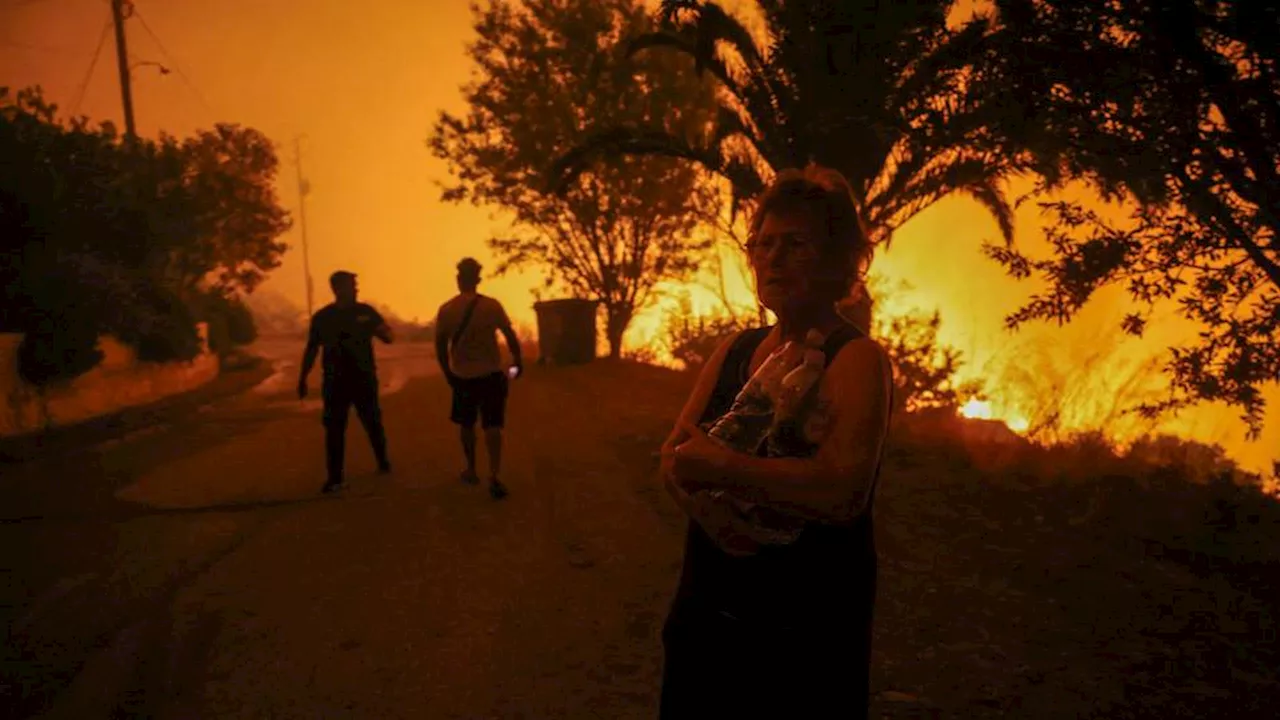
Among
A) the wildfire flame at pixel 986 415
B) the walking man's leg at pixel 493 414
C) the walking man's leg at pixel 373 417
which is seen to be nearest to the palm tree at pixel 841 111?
the wildfire flame at pixel 986 415

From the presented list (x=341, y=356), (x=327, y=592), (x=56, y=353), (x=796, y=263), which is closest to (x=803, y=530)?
(x=796, y=263)

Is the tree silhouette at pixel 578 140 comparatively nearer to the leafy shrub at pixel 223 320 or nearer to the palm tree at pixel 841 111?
the palm tree at pixel 841 111

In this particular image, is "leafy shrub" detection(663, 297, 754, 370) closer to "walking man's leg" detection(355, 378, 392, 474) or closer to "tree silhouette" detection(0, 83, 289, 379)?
"walking man's leg" detection(355, 378, 392, 474)

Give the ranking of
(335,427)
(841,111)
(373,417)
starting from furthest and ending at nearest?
1. (373,417)
2. (841,111)
3. (335,427)

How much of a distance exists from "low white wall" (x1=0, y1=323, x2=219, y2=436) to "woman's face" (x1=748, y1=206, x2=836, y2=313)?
12.0 meters

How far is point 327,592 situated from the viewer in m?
4.34

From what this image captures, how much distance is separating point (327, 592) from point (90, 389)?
981cm

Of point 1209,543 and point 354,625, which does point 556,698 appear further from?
point 1209,543

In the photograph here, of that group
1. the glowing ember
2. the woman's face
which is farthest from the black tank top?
the glowing ember

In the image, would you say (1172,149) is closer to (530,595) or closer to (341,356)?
(530,595)

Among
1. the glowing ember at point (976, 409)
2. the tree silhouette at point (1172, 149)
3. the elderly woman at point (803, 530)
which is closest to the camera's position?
the elderly woman at point (803, 530)

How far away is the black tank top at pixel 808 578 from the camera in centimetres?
147

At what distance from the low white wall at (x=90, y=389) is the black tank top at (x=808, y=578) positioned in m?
11.8

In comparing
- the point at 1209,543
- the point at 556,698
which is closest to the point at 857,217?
the point at 556,698
